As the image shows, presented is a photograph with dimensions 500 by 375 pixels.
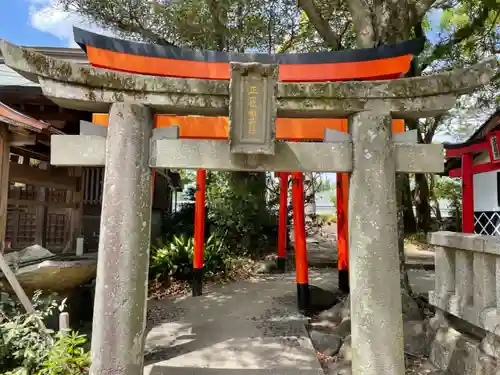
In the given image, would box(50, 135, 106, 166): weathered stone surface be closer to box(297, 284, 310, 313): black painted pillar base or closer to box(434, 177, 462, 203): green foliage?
box(297, 284, 310, 313): black painted pillar base

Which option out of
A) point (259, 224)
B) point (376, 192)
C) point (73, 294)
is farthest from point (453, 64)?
point (73, 294)

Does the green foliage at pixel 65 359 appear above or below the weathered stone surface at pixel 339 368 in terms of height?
above

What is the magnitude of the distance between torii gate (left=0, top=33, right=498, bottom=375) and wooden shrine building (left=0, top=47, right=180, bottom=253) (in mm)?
3288

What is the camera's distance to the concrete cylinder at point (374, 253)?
12.6 ft

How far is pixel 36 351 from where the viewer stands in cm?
459

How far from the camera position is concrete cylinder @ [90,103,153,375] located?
375 centimetres

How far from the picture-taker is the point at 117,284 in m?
3.78

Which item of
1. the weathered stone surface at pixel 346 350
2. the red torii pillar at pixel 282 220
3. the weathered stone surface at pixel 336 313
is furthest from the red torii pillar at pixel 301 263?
the red torii pillar at pixel 282 220

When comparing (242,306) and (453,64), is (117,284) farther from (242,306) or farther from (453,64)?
(453,64)

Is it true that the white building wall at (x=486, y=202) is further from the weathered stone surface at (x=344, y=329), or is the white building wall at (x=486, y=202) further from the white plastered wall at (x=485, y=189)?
the weathered stone surface at (x=344, y=329)

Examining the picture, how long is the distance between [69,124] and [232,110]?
6.69 metres

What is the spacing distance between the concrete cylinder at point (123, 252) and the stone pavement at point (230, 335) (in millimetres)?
1433

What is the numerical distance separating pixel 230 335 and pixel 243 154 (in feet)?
12.2

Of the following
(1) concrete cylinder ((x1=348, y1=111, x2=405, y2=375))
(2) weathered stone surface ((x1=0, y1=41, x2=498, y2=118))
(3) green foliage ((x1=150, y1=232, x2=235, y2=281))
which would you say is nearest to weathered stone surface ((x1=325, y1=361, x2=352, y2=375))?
(1) concrete cylinder ((x1=348, y1=111, x2=405, y2=375))
